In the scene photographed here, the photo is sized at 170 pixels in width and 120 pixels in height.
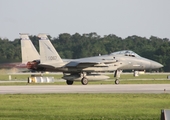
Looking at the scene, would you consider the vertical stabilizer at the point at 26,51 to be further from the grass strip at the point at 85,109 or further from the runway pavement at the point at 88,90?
the grass strip at the point at 85,109

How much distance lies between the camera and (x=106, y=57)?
150 ft

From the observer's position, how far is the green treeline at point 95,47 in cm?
10767

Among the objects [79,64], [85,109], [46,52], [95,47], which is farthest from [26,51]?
[95,47]

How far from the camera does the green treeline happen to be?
353ft

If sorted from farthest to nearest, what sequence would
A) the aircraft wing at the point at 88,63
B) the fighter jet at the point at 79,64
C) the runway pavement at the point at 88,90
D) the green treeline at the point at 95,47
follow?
the green treeline at the point at 95,47 → the aircraft wing at the point at 88,63 → the fighter jet at the point at 79,64 → the runway pavement at the point at 88,90

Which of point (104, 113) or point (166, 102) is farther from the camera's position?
point (166, 102)

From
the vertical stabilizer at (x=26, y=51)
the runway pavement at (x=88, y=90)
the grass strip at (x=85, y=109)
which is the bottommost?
the grass strip at (x=85, y=109)

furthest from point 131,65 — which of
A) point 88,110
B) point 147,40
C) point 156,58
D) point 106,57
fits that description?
point 147,40

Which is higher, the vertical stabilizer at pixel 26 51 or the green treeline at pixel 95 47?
the green treeline at pixel 95 47

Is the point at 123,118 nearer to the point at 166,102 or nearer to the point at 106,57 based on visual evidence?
the point at 166,102

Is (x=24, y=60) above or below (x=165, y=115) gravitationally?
above

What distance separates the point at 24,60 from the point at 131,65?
397 inches

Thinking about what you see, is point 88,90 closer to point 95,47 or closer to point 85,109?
point 85,109

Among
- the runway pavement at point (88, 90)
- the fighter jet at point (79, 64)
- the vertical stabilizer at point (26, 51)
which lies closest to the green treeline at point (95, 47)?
the vertical stabilizer at point (26, 51)
